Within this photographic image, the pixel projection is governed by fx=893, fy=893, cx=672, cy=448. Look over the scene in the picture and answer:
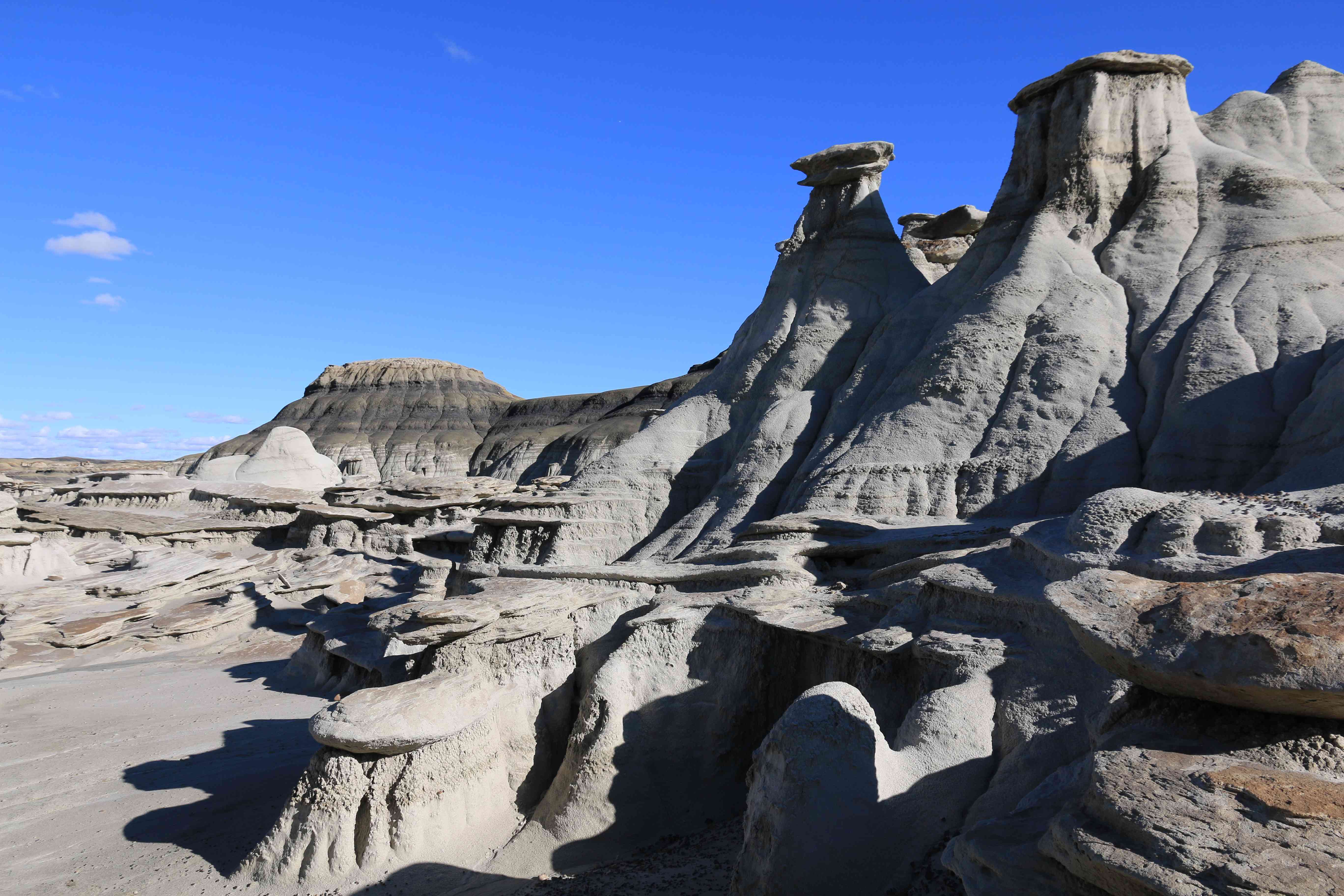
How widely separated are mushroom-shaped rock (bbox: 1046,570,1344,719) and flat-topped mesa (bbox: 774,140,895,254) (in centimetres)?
1477

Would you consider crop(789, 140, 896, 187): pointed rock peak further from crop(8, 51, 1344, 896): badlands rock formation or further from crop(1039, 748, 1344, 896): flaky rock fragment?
crop(1039, 748, 1344, 896): flaky rock fragment

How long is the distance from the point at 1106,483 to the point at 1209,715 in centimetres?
826

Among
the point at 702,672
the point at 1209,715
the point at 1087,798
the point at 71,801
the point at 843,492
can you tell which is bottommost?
the point at 71,801

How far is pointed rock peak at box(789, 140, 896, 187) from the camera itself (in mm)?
17500

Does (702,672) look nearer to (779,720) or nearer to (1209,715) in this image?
(779,720)

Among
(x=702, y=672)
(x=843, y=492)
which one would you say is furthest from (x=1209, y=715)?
(x=843, y=492)

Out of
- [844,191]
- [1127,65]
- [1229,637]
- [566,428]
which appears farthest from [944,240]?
[566,428]

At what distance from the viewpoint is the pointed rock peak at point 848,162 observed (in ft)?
57.4

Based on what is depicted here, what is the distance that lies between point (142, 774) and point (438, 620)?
4.41 metres

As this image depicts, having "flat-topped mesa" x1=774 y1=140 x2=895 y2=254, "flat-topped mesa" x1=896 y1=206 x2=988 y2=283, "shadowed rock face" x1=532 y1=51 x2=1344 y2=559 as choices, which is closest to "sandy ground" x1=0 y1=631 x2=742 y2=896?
"shadowed rock face" x1=532 y1=51 x2=1344 y2=559

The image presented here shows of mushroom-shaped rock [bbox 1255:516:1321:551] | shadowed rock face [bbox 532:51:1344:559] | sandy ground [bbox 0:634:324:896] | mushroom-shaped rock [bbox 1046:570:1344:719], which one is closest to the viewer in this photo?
mushroom-shaped rock [bbox 1046:570:1344:719]

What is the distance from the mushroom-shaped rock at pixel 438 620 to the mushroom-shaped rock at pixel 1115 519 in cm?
A: 528

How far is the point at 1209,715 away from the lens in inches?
131

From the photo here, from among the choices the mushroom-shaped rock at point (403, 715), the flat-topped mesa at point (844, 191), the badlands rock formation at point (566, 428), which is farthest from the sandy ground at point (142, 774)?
the badlands rock formation at point (566, 428)
